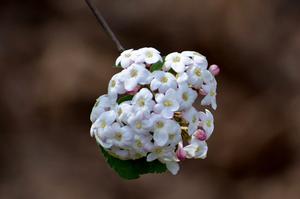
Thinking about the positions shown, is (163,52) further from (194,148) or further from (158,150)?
(158,150)

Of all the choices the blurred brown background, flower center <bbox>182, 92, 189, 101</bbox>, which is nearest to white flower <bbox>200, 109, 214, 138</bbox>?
flower center <bbox>182, 92, 189, 101</bbox>

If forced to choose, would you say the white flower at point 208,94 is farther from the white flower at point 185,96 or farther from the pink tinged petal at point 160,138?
the pink tinged petal at point 160,138

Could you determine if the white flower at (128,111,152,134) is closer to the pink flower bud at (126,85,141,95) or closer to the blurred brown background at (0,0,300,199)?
the pink flower bud at (126,85,141,95)

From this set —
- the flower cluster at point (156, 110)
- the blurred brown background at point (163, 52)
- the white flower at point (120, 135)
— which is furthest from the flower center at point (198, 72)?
the blurred brown background at point (163, 52)
